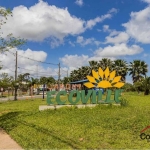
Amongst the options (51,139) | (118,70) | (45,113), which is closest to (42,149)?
(51,139)

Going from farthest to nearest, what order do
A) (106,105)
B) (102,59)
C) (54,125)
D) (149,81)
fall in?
1. (102,59)
2. (149,81)
3. (106,105)
4. (54,125)

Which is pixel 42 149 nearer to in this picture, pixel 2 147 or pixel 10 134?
pixel 2 147

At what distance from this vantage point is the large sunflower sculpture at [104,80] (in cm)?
1753

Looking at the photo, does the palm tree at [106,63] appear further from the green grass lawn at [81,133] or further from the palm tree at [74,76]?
the green grass lawn at [81,133]

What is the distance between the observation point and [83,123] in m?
10.9

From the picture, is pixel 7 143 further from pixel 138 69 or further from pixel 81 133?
pixel 138 69

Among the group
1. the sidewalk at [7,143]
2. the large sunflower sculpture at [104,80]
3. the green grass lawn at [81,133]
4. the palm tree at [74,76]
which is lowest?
the sidewalk at [7,143]

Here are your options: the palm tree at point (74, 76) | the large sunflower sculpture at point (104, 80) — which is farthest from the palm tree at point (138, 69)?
the large sunflower sculpture at point (104, 80)

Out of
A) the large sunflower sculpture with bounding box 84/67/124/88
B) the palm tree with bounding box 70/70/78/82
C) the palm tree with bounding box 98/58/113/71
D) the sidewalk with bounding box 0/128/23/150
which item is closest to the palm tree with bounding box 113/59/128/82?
the palm tree with bounding box 98/58/113/71

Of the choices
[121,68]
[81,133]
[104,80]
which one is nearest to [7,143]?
[81,133]

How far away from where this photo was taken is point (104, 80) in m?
17.8

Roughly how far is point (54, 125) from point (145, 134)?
4.27 meters

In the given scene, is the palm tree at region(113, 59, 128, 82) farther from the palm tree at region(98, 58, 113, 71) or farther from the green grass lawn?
the green grass lawn

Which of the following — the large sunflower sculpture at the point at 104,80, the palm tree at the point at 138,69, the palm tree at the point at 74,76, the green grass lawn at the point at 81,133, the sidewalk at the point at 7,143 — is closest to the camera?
the green grass lawn at the point at 81,133
